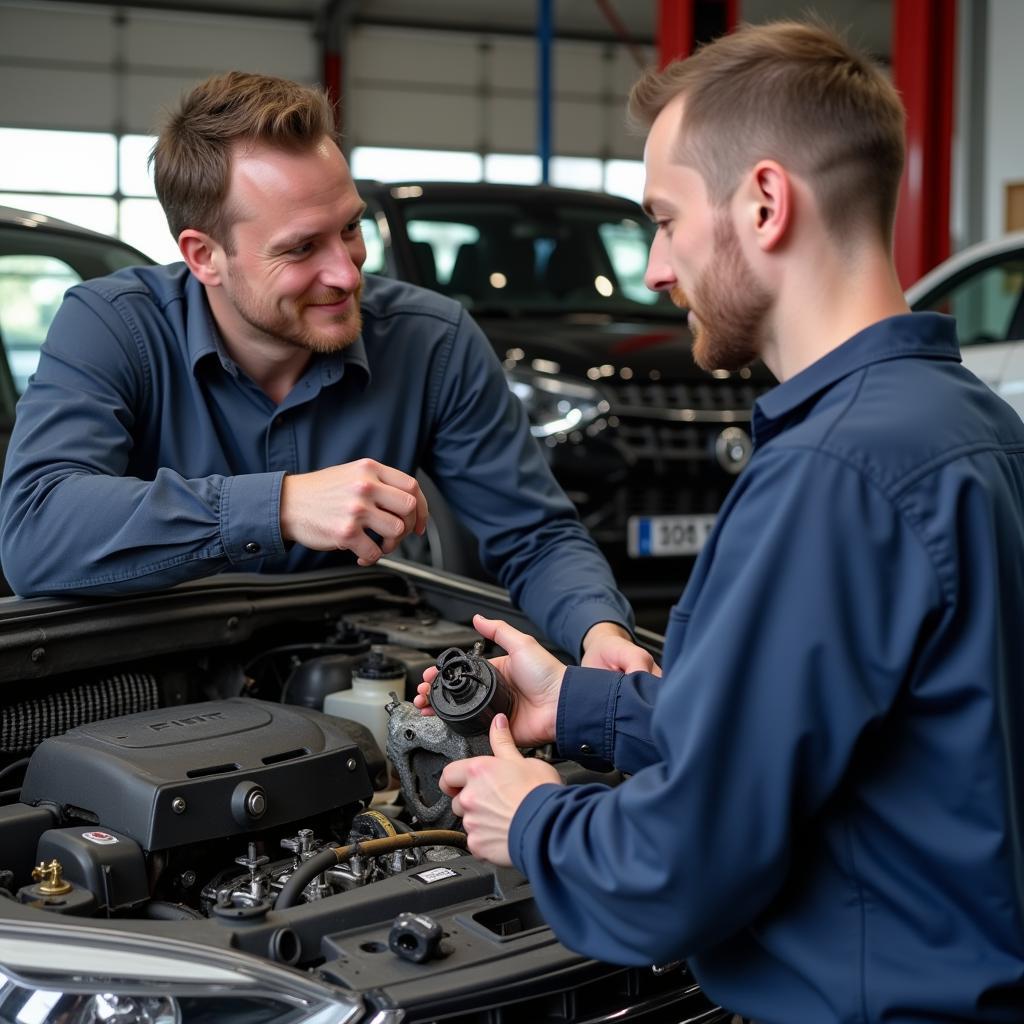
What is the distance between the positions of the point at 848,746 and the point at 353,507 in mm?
1019

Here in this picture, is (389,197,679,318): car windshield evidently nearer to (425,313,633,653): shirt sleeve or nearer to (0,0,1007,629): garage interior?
(425,313,633,653): shirt sleeve

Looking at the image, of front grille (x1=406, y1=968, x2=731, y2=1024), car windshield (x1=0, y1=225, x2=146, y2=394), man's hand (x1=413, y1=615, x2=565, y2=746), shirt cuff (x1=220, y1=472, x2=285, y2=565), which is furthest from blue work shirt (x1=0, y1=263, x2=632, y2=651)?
car windshield (x1=0, y1=225, x2=146, y2=394)

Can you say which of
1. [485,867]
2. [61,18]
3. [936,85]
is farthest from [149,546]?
[61,18]

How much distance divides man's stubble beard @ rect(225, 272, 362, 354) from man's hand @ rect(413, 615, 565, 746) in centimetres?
82

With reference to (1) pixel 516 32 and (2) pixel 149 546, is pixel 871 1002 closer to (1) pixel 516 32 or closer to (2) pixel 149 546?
(2) pixel 149 546

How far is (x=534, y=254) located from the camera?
5.62 meters

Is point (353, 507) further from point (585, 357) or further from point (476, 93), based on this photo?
point (476, 93)

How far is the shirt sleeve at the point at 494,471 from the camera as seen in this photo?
104 inches

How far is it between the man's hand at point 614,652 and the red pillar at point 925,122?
21.5ft

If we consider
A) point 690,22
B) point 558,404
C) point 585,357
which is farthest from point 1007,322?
point 690,22

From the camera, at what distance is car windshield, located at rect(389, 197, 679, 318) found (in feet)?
17.6

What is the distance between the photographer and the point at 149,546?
2.07m

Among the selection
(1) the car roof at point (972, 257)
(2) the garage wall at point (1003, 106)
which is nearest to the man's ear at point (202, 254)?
(1) the car roof at point (972, 257)

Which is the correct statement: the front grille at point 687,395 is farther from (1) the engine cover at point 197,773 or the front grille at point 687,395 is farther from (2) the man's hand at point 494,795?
(2) the man's hand at point 494,795
